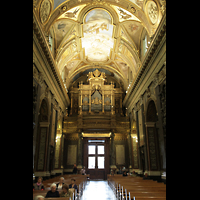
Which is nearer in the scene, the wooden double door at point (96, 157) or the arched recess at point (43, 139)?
the arched recess at point (43, 139)

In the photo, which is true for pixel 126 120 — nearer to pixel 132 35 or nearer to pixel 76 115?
pixel 76 115

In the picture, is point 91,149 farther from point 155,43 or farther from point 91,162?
point 155,43

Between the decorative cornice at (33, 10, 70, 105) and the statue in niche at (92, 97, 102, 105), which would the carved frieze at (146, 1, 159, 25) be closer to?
the decorative cornice at (33, 10, 70, 105)

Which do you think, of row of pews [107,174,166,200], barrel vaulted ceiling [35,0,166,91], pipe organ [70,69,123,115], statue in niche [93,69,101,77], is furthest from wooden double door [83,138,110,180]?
row of pews [107,174,166,200]

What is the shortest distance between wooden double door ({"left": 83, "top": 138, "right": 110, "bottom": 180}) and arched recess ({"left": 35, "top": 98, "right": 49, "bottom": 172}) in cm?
815

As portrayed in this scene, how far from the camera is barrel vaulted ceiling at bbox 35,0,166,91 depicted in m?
10.5

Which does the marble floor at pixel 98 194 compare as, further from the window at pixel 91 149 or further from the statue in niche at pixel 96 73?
the statue in niche at pixel 96 73

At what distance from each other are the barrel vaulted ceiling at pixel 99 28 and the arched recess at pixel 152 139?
11.1ft

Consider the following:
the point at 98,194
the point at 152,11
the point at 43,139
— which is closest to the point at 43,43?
the point at 152,11

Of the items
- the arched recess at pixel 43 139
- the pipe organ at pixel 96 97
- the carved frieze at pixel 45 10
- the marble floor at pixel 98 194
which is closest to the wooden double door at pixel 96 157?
the pipe organ at pixel 96 97

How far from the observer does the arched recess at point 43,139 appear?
1142 centimetres

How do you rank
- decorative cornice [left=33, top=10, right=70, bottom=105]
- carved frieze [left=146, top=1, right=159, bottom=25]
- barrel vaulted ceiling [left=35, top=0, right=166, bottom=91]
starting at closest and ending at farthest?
decorative cornice [left=33, top=10, right=70, bottom=105] → carved frieze [left=146, top=1, right=159, bottom=25] → barrel vaulted ceiling [left=35, top=0, right=166, bottom=91]

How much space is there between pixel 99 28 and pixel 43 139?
28.0 ft
